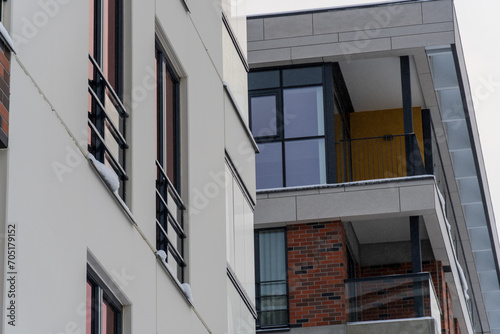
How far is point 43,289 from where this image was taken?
8.19 metres

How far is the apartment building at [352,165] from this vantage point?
2595cm

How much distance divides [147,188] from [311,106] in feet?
52.3

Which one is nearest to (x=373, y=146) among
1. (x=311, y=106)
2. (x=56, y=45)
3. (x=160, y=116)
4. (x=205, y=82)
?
(x=311, y=106)

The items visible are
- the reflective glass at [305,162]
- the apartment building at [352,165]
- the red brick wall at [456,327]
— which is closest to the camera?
the apartment building at [352,165]

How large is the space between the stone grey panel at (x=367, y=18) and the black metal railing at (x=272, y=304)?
602 centimetres

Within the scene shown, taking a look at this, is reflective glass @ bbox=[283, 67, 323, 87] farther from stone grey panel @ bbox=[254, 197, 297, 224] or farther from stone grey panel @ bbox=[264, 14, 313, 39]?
stone grey panel @ bbox=[254, 197, 297, 224]

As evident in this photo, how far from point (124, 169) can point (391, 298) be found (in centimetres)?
1473

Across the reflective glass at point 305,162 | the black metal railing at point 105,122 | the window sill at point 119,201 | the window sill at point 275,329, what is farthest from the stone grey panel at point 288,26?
the window sill at point 119,201

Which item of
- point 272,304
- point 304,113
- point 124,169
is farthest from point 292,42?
point 124,169

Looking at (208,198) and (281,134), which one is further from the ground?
(281,134)

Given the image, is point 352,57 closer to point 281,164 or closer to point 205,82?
point 281,164

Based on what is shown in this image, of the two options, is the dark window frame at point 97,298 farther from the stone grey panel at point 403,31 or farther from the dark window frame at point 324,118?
the stone grey panel at point 403,31

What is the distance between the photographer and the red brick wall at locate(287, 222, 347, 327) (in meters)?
25.9

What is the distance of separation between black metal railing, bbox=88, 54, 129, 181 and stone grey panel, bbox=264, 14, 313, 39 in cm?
1656
